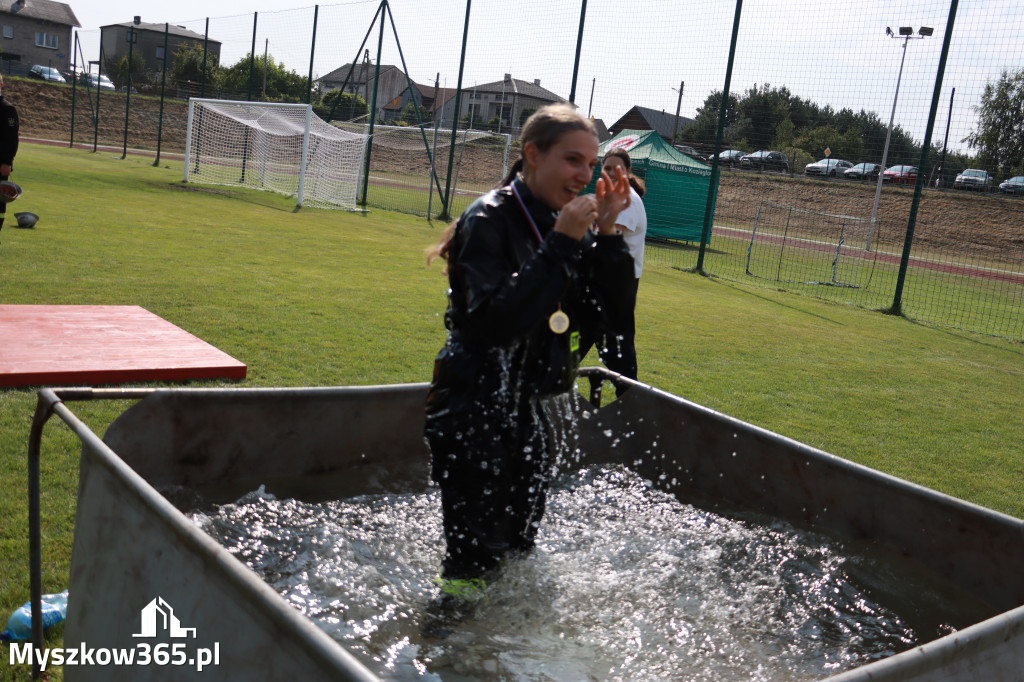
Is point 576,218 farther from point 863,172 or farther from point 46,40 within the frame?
point 46,40

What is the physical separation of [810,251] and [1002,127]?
7912 millimetres

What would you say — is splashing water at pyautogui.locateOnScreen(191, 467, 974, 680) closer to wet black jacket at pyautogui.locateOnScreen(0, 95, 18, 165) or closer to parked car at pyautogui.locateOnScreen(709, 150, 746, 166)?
wet black jacket at pyautogui.locateOnScreen(0, 95, 18, 165)

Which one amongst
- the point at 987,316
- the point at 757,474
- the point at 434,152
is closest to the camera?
the point at 757,474

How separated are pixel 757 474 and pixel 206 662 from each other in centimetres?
266

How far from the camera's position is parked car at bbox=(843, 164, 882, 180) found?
2418 centimetres

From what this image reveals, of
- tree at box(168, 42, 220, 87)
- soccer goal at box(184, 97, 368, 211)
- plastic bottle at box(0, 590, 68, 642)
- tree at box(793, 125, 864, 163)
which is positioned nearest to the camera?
plastic bottle at box(0, 590, 68, 642)

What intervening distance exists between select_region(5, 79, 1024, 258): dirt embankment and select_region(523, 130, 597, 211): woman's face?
17.2m

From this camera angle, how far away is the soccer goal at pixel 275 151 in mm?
23047

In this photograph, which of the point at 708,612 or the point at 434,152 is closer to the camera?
the point at 708,612

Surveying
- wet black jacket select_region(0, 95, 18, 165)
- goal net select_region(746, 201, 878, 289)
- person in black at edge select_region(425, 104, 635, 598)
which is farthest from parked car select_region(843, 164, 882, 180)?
person in black at edge select_region(425, 104, 635, 598)

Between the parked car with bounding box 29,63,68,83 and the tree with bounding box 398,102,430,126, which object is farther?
the parked car with bounding box 29,63,68,83

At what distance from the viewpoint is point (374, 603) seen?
2.97 m

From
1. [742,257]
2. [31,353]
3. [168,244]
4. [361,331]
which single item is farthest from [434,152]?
[31,353]

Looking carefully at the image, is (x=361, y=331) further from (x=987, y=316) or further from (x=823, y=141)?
(x=823, y=141)
